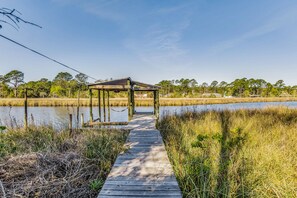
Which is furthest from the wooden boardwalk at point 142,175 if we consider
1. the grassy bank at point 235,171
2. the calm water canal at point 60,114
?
the calm water canal at point 60,114

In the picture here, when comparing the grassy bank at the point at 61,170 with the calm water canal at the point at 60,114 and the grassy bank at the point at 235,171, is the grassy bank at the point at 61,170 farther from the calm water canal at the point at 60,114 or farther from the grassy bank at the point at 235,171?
the calm water canal at the point at 60,114

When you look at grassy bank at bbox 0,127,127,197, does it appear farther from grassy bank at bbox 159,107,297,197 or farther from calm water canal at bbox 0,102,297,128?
calm water canal at bbox 0,102,297,128

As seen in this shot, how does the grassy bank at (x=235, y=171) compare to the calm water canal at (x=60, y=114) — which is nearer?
the grassy bank at (x=235, y=171)

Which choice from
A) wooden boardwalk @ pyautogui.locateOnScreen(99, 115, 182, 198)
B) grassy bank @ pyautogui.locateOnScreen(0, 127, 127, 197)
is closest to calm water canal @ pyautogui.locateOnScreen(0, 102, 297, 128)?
grassy bank @ pyautogui.locateOnScreen(0, 127, 127, 197)

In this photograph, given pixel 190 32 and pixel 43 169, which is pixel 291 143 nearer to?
pixel 43 169

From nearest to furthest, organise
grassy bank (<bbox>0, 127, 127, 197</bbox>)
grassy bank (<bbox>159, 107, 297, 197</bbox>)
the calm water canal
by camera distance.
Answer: grassy bank (<bbox>159, 107, 297, 197</bbox>), grassy bank (<bbox>0, 127, 127, 197</bbox>), the calm water canal

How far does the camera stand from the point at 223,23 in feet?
49.2

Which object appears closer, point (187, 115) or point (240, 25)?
point (187, 115)

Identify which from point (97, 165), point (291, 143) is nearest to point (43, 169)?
point (97, 165)

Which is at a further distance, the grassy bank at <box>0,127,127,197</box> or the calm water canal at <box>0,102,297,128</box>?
the calm water canal at <box>0,102,297,128</box>

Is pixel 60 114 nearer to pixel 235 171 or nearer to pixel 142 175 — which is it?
pixel 142 175

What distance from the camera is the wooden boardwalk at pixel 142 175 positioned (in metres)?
2.72

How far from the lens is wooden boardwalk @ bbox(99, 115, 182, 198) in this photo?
2.72 m

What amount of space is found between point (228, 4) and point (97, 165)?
1304 cm
